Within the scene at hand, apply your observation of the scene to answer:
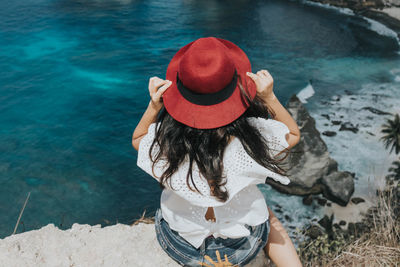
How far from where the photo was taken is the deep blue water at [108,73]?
12242mm

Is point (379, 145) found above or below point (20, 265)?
below

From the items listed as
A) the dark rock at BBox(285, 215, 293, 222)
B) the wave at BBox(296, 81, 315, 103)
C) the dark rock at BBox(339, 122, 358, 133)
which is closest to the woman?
the dark rock at BBox(285, 215, 293, 222)

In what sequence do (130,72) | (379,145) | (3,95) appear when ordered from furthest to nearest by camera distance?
(130,72) < (3,95) < (379,145)

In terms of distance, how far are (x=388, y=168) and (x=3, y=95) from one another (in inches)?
728

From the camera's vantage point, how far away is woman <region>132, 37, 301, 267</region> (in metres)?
1.94

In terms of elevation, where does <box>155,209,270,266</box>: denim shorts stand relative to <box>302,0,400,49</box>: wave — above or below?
above

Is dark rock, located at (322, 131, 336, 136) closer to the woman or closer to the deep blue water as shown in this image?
the deep blue water

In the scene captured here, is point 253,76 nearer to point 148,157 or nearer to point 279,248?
point 148,157

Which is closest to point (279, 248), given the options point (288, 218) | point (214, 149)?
point (214, 149)

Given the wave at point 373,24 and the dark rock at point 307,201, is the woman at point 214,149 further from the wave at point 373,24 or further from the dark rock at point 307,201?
the wave at point 373,24

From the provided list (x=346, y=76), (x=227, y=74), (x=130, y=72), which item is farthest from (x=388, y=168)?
(x=130, y=72)

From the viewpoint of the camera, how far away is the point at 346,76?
803 inches

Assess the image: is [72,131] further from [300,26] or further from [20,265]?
[300,26]

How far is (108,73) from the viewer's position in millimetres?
19656
